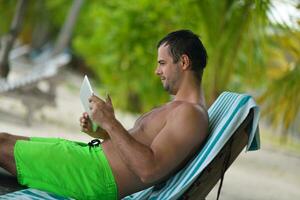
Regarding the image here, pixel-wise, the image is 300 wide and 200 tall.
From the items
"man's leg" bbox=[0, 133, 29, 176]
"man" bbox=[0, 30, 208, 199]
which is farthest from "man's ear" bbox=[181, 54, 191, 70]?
A: "man's leg" bbox=[0, 133, 29, 176]

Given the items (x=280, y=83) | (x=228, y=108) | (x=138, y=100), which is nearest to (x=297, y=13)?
(x=280, y=83)

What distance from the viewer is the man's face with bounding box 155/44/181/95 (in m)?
3.19

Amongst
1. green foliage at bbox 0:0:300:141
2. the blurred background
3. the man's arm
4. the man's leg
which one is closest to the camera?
the man's arm

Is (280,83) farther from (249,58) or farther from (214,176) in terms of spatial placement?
(214,176)

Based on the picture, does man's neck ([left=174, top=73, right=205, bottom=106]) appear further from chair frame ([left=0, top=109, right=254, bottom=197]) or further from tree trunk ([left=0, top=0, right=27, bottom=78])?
tree trunk ([left=0, top=0, right=27, bottom=78])

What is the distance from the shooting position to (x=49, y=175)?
326 centimetres

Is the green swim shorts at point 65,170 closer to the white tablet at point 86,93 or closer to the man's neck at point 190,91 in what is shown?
the white tablet at point 86,93

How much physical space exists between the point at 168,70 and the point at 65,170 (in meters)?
0.68

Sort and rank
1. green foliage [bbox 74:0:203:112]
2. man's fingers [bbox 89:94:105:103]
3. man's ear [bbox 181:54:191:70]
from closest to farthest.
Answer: man's fingers [bbox 89:94:105:103] → man's ear [bbox 181:54:191:70] → green foliage [bbox 74:0:203:112]

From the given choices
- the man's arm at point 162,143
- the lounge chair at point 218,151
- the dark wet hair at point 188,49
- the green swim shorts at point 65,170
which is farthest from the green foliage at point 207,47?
the green swim shorts at point 65,170

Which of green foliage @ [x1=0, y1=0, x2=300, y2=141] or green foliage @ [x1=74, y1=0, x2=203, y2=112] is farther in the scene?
green foliage @ [x1=74, y1=0, x2=203, y2=112]

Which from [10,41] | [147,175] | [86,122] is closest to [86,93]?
[86,122]

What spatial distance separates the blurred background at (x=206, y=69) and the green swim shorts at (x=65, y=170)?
1.90 meters

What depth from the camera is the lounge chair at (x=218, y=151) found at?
3070 millimetres
